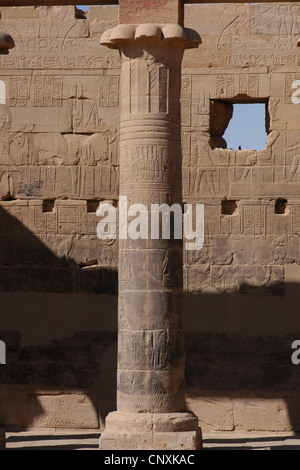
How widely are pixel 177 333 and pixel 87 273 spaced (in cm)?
359

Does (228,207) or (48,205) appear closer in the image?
(228,207)

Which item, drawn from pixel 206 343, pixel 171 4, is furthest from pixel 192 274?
pixel 171 4

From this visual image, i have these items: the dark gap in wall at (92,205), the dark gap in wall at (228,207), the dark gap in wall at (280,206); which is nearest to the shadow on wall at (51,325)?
the dark gap in wall at (92,205)

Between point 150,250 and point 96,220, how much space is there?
11.7ft

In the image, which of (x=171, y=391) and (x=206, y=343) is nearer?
(x=171, y=391)

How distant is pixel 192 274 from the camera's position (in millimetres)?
13984

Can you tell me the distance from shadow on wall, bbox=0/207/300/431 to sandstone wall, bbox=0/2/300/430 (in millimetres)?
18

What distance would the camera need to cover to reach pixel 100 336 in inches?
550

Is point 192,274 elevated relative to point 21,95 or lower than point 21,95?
lower

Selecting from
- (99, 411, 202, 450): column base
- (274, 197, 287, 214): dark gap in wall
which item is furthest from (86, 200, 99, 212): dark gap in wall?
(99, 411, 202, 450): column base

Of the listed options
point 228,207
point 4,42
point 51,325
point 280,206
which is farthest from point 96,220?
point 4,42

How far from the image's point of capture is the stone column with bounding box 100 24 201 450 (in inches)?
417

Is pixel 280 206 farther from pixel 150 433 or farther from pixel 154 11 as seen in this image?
pixel 150 433

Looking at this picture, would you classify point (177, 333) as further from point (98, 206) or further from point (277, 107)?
point (277, 107)
